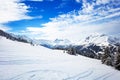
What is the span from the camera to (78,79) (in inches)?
751

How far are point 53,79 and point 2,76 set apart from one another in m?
4.71

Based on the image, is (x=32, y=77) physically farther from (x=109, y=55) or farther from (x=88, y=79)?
(x=109, y=55)

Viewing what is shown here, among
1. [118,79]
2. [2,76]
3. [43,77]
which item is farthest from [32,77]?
[118,79]

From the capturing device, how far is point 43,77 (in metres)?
17.4

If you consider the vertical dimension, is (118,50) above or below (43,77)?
above

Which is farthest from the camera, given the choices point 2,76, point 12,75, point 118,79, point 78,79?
point 118,79

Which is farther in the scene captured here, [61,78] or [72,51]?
[72,51]

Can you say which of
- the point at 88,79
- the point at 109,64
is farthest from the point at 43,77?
the point at 109,64

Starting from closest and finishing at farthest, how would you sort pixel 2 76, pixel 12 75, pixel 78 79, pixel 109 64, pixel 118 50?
1. pixel 2 76
2. pixel 12 75
3. pixel 78 79
4. pixel 118 50
5. pixel 109 64

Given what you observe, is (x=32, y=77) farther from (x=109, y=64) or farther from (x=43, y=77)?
(x=109, y=64)

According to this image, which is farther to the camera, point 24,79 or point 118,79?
point 118,79

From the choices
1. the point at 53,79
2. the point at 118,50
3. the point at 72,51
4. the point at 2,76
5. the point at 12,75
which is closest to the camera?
the point at 2,76

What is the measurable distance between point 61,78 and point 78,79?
2.09 m

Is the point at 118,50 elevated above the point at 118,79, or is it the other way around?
the point at 118,50
